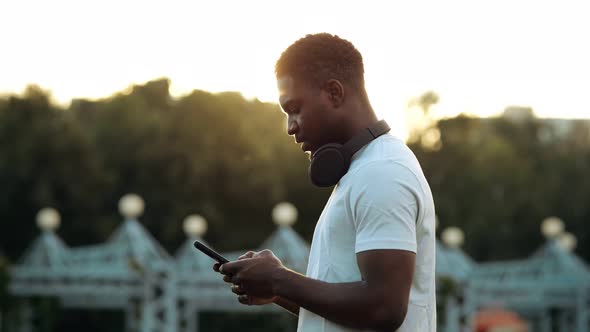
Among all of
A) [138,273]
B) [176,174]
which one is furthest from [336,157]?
[176,174]

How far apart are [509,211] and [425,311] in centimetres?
4657

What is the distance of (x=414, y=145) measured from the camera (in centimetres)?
4922

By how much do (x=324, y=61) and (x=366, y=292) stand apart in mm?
614

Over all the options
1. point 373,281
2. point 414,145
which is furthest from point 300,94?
point 414,145

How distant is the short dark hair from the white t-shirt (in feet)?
0.60

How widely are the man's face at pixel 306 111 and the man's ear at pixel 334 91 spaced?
1 cm

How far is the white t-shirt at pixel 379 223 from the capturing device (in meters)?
2.66

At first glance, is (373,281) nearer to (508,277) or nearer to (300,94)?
(300,94)

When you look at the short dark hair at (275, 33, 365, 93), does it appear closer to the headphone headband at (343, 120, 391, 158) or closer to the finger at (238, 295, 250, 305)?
the headphone headband at (343, 120, 391, 158)

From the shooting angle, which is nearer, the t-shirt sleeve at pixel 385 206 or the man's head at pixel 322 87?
the t-shirt sleeve at pixel 385 206

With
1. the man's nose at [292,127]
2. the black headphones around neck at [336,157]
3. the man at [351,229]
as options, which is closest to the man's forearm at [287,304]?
the man at [351,229]

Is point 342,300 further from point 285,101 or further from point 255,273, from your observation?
point 285,101

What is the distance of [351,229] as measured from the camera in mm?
2785

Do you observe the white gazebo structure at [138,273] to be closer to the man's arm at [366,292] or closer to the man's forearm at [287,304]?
the man's forearm at [287,304]
